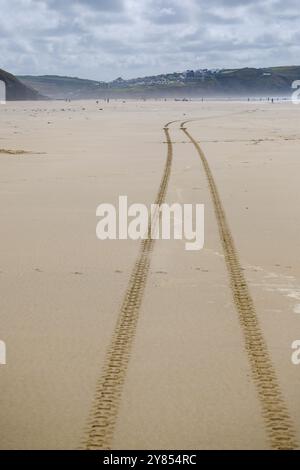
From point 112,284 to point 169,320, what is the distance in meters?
1.15

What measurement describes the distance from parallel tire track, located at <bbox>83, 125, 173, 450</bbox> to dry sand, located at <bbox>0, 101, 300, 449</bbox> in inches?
2.1

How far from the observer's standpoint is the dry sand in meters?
3.88

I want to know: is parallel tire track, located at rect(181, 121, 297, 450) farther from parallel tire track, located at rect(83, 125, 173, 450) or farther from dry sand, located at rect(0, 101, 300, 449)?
parallel tire track, located at rect(83, 125, 173, 450)

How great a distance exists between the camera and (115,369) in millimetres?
4555

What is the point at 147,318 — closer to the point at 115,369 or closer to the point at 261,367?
the point at 115,369

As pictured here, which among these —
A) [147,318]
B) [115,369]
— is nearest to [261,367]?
[115,369]

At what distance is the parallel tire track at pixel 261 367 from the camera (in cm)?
378

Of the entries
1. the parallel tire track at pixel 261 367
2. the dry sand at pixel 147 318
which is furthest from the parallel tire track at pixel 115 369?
the parallel tire track at pixel 261 367

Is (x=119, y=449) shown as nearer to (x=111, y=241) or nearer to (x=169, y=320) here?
(x=169, y=320)

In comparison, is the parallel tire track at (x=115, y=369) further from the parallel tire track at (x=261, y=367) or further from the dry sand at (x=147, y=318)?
the parallel tire track at (x=261, y=367)

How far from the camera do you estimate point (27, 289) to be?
6281mm

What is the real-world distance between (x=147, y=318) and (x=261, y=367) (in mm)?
1243

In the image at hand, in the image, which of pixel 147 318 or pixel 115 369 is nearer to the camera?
pixel 115 369
